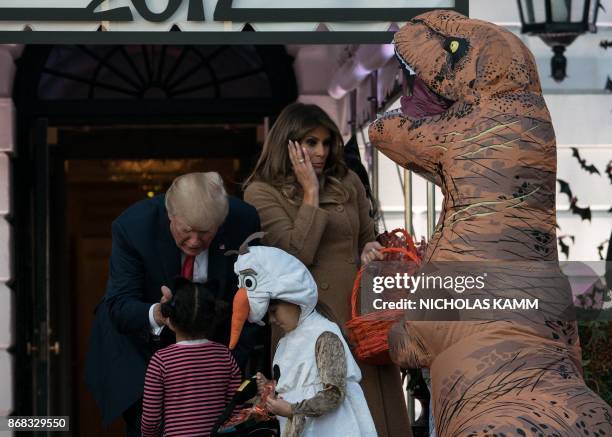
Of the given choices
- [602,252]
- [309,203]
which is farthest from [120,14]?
[602,252]

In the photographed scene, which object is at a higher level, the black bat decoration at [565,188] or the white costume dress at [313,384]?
the black bat decoration at [565,188]

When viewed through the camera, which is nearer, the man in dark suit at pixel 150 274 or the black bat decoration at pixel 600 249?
the man in dark suit at pixel 150 274

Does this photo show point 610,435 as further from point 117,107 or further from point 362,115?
point 117,107

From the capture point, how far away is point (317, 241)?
5031 mm

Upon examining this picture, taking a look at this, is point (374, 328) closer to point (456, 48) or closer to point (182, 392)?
point (182, 392)

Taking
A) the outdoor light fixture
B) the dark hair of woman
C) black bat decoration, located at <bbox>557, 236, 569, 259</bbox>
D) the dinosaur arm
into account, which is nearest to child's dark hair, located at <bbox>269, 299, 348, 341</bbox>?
the dark hair of woman

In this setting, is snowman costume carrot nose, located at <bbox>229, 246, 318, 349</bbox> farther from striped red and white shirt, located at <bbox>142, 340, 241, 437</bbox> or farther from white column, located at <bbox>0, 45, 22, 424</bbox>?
white column, located at <bbox>0, 45, 22, 424</bbox>

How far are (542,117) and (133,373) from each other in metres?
1.93

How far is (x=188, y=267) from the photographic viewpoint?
15.5 ft

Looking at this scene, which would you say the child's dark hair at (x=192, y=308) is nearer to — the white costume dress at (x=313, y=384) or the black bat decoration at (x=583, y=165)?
the white costume dress at (x=313, y=384)

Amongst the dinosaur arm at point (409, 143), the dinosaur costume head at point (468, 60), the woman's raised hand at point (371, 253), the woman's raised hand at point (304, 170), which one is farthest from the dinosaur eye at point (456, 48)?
the woman's raised hand at point (304, 170)

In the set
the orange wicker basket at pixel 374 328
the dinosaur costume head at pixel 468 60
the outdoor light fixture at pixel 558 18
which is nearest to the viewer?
the dinosaur costume head at pixel 468 60

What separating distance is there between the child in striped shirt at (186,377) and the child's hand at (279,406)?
1.09 feet

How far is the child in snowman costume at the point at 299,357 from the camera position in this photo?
14.2 feet
